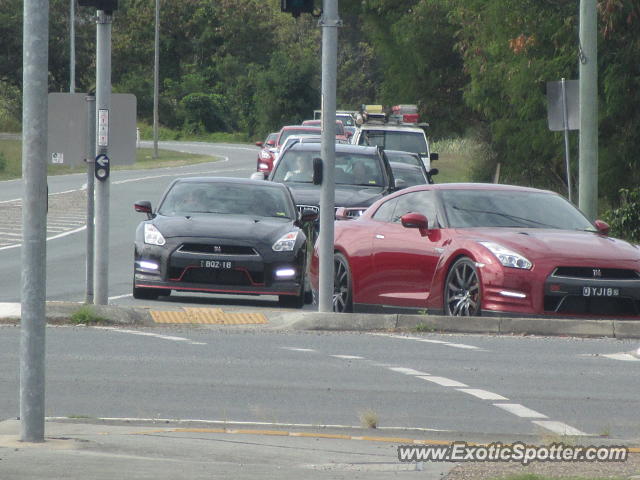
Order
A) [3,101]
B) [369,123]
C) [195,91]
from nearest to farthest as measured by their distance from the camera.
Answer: [369,123], [3,101], [195,91]

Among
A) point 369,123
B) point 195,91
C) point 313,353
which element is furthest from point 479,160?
point 195,91

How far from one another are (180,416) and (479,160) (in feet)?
120

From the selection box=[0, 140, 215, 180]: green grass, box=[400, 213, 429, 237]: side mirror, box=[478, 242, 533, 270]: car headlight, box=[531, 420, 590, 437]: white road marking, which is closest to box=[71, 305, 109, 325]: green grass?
box=[400, 213, 429, 237]: side mirror

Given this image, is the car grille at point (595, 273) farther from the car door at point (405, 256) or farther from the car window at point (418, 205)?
the car window at point (418, 205)

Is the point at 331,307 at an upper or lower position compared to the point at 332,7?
lower

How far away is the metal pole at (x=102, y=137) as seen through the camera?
1529 centimetres

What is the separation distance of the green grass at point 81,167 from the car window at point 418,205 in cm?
3404

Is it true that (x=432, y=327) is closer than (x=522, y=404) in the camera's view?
No

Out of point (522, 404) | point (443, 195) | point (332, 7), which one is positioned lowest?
point (522, 404)

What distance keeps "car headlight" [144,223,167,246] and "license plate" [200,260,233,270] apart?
551mm

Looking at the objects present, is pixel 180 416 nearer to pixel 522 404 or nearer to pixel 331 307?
pixel 522 404

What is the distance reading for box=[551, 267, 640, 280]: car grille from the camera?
14.1 m

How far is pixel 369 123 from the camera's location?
38125mm

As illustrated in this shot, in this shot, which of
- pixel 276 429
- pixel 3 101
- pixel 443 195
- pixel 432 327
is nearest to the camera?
pixel 276 429
